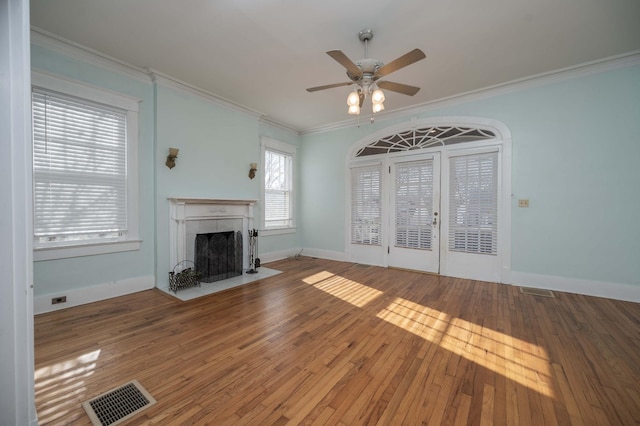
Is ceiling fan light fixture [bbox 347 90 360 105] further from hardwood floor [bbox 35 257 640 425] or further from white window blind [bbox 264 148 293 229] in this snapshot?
white window blind [bbox 264 148 293 229]

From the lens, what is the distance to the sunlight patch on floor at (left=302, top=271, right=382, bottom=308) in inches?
138

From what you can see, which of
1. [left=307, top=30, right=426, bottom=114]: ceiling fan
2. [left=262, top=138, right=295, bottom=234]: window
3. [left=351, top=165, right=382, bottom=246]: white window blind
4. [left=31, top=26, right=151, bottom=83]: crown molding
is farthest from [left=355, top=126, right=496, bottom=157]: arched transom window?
[left=31, top=26, right=151, bottom=83]: crown molding

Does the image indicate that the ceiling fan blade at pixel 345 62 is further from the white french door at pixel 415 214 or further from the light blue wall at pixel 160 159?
the light blue wall at pixel 160 159

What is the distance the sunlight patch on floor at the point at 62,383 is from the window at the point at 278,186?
376 cm

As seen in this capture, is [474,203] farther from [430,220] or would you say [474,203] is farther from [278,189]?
[278,189]

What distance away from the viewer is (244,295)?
143 inches

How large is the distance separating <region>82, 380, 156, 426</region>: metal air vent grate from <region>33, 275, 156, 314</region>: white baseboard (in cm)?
207

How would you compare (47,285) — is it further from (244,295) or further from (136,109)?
(136,109)

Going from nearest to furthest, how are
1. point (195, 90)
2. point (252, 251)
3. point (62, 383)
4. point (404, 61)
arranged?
point (62, 383)
point (404, 61)
point (195, 90)
point (252, 251)

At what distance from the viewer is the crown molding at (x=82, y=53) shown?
290cm

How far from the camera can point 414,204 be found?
498 cm

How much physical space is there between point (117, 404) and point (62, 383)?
58 cm

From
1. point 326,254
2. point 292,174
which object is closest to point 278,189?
point 292,174

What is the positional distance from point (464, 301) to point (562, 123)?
296cm
